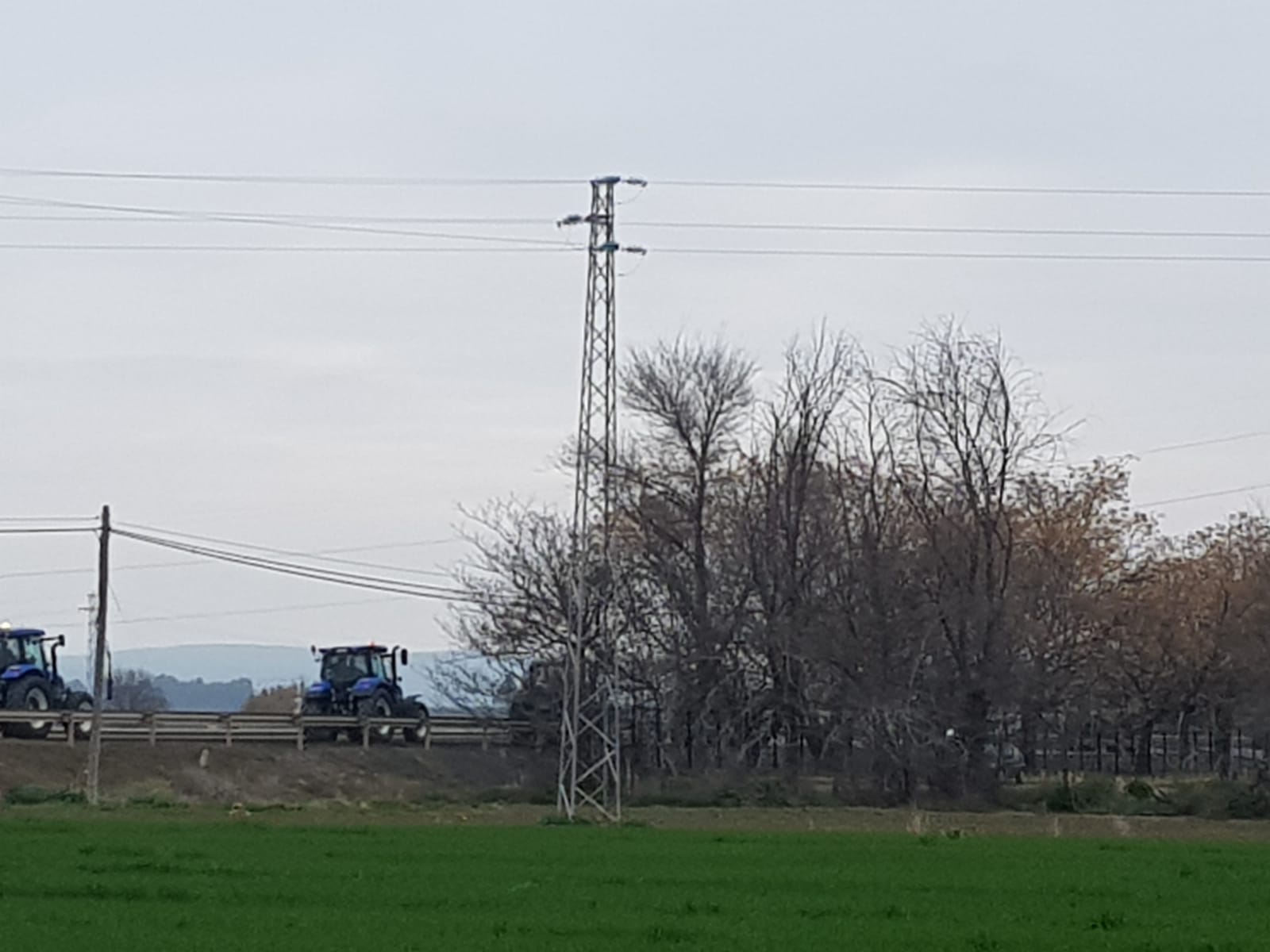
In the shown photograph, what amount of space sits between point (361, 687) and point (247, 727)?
4.48 m

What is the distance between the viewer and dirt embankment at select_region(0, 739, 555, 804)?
4884cm

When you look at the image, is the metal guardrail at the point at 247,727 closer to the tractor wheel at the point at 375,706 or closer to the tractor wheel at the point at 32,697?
the tractor wheel at the point at 375,706

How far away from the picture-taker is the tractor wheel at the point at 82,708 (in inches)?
2025

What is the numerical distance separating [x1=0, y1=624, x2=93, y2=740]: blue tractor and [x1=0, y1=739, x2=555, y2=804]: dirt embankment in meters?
2.13

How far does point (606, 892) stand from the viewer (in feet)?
78.7

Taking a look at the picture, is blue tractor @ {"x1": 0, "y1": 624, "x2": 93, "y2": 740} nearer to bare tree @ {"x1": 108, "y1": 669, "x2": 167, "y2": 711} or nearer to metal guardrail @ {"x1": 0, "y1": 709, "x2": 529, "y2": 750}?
metal guardrail @ {"x1": 0, "y1": 709, "x2": 529, "y2": 750}

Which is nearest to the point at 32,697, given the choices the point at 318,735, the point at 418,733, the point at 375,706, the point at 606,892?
the point at 318,735

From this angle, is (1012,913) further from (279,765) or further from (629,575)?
(629,575)

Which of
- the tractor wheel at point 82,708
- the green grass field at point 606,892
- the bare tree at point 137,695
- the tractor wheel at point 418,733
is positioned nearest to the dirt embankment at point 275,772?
the tractor wheel at point 418,733

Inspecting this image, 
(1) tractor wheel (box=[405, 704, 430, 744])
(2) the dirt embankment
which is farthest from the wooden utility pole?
(1) tractor wheel (box=[405, 704, 430, 744])

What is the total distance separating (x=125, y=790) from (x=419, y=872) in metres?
24.9

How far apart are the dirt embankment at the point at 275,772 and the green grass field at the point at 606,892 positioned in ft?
41.8

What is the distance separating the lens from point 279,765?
53.3 meters

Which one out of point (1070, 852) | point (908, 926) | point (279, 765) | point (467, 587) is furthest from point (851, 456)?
point (908, 926)
